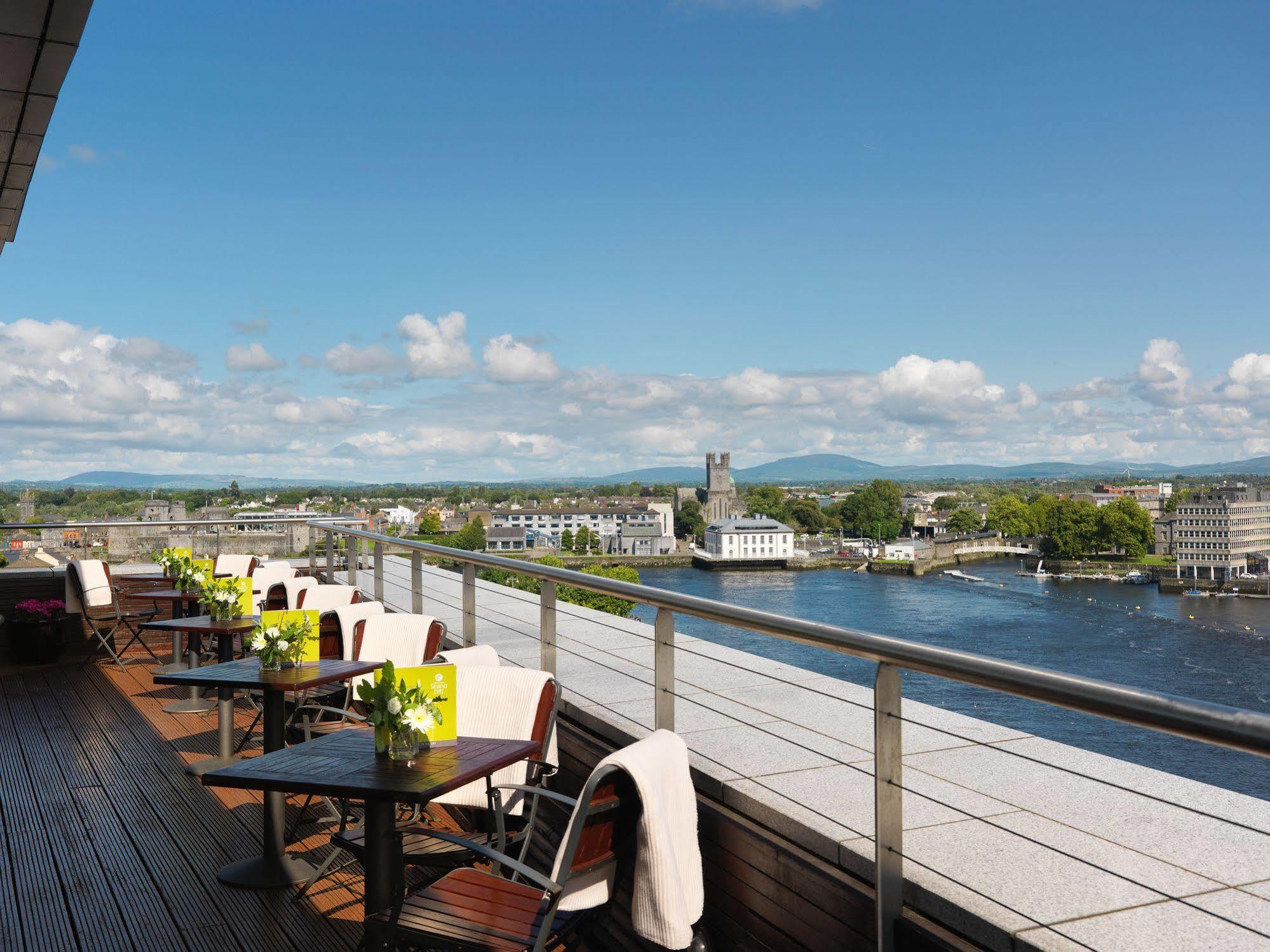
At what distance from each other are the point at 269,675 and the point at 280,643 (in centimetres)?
17

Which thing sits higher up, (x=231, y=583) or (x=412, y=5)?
(x=412, y=5)

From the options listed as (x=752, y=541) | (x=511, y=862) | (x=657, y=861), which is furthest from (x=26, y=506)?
(x=752, y=541)

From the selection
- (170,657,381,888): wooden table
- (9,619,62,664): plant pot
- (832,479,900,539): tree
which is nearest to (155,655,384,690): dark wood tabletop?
(170,657,381,888): wooden table

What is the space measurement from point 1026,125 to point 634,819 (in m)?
110

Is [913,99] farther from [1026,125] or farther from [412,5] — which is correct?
[412,5]

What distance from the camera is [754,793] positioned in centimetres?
268

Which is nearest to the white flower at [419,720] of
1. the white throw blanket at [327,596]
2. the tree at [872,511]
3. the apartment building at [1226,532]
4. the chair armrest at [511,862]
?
the chair armrest at [511,862]

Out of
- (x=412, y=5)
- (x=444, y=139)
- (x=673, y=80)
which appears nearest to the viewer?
(x=412, y=5)

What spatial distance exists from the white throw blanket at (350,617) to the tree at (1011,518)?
Answer: 10736 cm

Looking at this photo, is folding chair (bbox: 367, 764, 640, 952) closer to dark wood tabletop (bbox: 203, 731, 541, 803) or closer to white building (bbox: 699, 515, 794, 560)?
dark wood tabletop (bbox: 203, 731, 541, 803)

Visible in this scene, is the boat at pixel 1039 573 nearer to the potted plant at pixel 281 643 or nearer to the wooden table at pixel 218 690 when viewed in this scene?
the wooden table at pixel 218 690

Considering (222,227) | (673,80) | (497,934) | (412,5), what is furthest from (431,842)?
(673,80)

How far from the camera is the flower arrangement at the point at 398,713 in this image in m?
2.89

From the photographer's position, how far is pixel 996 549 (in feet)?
351
